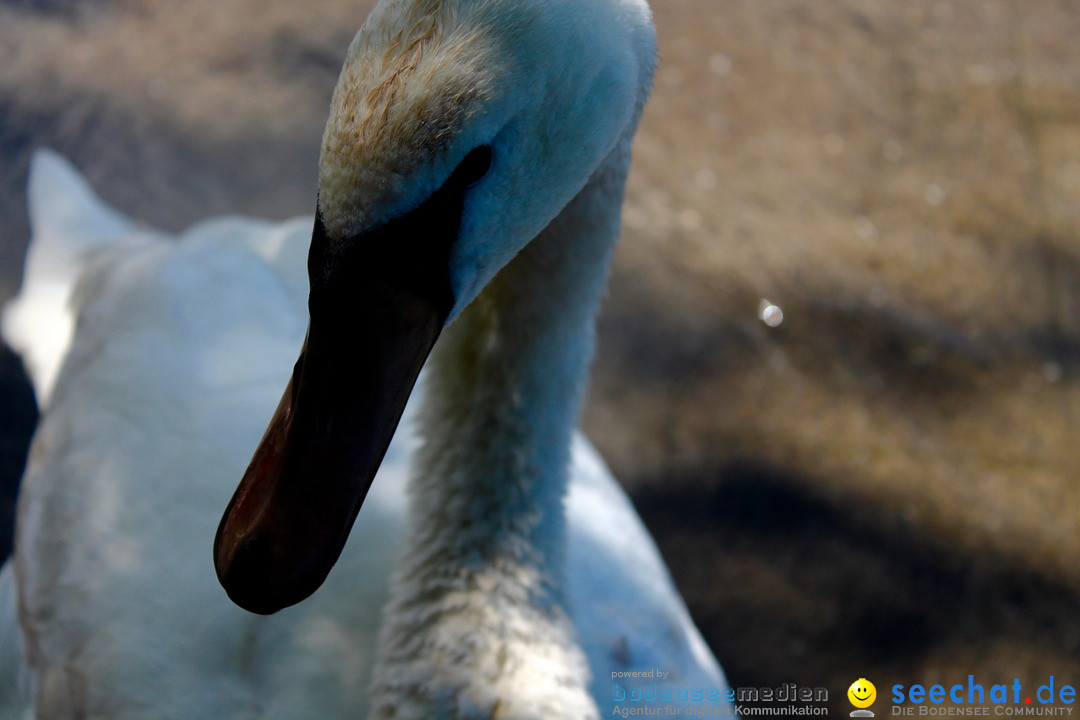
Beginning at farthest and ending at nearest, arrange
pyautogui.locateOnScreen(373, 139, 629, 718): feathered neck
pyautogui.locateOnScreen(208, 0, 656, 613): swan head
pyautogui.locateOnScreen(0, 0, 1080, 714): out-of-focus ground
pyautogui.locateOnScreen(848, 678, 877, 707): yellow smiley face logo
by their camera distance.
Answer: pyautogui.locateOnScreen(0, 0, 1080, 714): out-of-focus ground < pyautogui.locateOnScreen(848, 678, 877, 707): yellow smiley face logo < pyautogui.locateOnScreen(373, 139, 629, 718): feathered neck < pyautogui.locateOnScreen(208, 0, 656, 613): swan head

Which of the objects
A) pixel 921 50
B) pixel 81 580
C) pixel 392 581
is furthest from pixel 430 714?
pixel 921 50

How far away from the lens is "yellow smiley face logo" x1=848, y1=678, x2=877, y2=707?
7.72 ft

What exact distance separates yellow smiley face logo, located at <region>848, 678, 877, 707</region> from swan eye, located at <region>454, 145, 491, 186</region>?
1785 millimetres

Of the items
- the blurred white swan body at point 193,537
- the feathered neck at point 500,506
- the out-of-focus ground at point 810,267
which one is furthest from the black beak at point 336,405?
the out-of-focus ground at point 810,267

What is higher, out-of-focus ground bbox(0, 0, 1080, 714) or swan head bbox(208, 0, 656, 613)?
out-of-focus ground bbox(0, 0, 1080, 714)

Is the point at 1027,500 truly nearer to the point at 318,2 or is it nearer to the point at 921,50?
the point at 921,50

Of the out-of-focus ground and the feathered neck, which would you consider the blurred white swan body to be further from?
the out-of-focus ground

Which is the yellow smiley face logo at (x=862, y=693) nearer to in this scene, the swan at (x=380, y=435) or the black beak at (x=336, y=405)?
the swan at (x=380, y=435)

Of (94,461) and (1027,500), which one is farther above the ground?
(1027,500)

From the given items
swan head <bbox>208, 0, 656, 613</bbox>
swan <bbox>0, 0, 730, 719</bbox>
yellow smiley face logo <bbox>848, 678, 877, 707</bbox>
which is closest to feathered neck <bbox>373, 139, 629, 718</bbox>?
swan <bbox>0, 0, 730, 719</bbox>

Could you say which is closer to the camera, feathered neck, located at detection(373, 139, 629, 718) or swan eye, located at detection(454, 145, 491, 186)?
swan eye, located at detection(454, 145, 491, 186)

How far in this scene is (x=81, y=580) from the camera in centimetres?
160

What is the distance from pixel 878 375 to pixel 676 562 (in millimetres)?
853

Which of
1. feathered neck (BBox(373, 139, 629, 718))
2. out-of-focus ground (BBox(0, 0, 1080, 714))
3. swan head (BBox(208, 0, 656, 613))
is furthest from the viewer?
out-of-focus ground (BBox(0, 0, 1080, 714))
